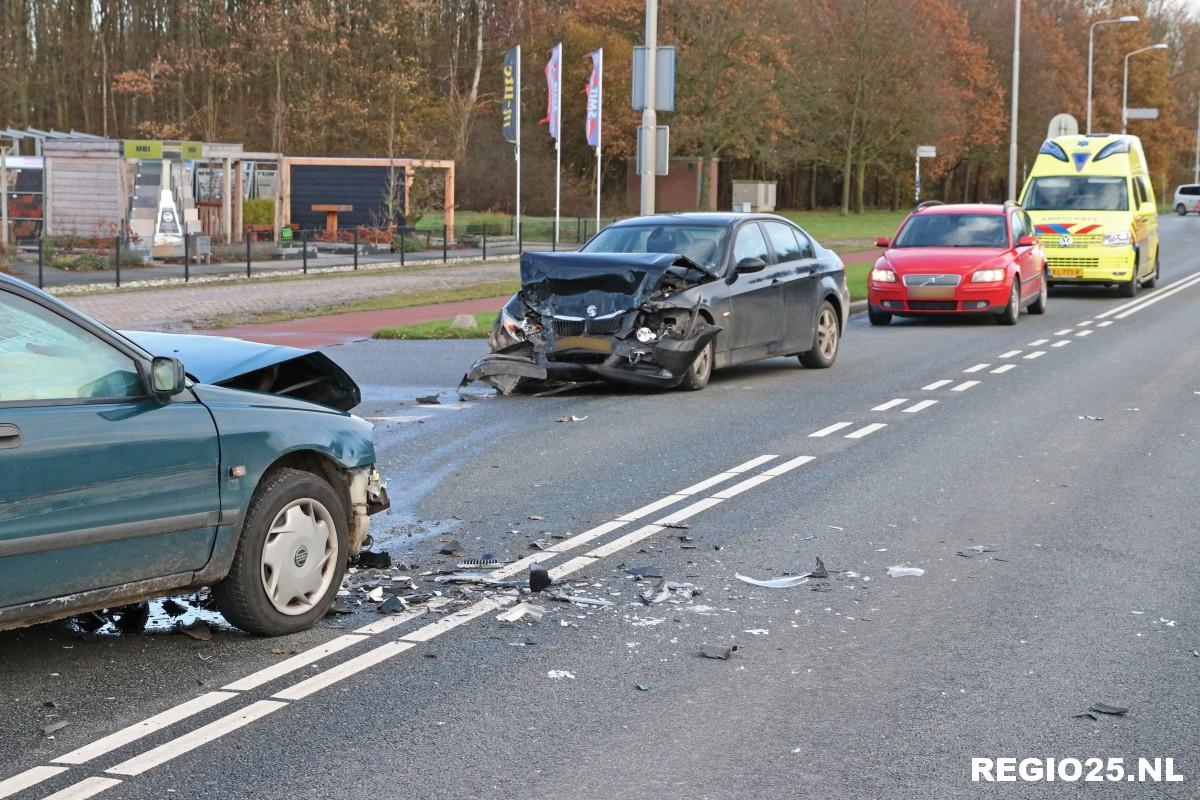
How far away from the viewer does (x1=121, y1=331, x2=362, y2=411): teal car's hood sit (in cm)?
670

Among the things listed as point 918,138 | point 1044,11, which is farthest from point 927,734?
point 1044,11

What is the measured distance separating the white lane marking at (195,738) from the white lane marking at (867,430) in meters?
7.22

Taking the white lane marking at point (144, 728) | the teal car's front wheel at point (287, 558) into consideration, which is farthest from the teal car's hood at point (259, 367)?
the white lane marking at point (144, 728)

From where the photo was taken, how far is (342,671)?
5.88m

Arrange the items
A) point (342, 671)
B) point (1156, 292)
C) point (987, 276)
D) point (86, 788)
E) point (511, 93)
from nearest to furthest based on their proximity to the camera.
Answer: point (86, 788) < point (342, 671) < point (987, 276) < point (1156, 292) < point (511, 93)

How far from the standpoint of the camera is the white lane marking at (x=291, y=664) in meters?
5.70

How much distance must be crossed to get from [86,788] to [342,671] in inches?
53.5

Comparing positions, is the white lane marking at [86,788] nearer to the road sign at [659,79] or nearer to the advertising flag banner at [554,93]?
the road sign at [659,79]

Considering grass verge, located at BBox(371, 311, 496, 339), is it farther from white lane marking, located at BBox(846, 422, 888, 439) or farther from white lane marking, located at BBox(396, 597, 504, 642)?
white lane marking, located at BBox(396, 597, 504, 642)

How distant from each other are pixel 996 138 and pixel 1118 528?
77096 millimetres

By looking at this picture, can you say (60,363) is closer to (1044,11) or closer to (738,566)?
(738,566)

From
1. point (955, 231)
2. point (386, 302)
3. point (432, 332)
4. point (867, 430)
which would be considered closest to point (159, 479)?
point (867, 430)

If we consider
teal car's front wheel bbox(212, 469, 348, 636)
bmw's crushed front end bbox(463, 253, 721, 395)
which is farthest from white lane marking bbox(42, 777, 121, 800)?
bmw's crushed front end bbox(463, 253, 721, 395)

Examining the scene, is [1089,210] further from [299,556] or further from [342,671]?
[342,671]
